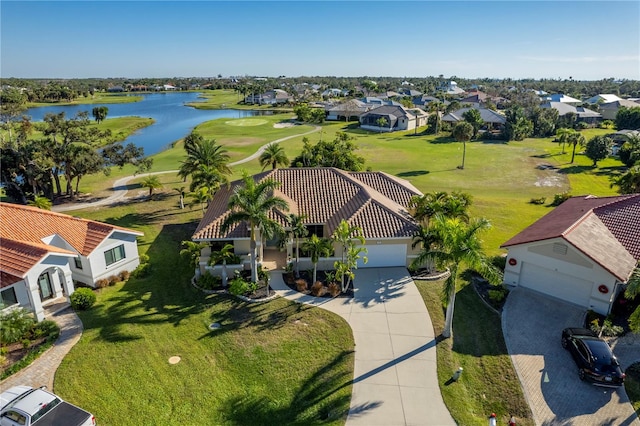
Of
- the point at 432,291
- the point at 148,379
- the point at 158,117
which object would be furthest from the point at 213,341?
the point at 158,117

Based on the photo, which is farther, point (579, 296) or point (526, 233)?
point (526, 233)

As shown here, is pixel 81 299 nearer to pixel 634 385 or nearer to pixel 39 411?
pixel 39 411

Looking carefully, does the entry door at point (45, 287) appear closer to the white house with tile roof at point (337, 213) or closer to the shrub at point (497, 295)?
the white house with tile roof at point (337, 213)

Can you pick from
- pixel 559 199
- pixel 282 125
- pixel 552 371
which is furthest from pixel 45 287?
pixel 282 125

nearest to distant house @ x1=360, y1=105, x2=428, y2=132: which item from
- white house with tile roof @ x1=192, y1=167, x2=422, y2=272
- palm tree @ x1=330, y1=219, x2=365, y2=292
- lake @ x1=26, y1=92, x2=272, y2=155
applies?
lake @ x1=26, y1=92, x2=272, y2=155

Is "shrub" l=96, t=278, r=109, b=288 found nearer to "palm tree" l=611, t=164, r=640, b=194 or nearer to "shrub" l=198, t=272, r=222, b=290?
"shrub" l=198, t=272, r=222, b=290

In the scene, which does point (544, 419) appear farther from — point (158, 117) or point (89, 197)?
point (158, 117)
